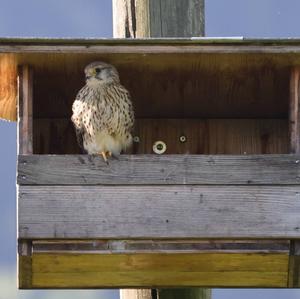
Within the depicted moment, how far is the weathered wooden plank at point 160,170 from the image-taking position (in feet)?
21.1

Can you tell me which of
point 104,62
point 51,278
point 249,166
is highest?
point 104,62

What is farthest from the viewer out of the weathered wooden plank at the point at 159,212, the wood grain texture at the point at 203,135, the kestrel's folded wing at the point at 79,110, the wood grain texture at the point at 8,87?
the wood grain texture at the point at 203,135

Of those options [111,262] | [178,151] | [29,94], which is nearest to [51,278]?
[111,262]

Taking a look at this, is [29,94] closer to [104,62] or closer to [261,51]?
[104,62]

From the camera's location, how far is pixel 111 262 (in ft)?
21.1

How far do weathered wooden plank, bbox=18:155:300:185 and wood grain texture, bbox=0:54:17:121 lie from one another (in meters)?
0.53

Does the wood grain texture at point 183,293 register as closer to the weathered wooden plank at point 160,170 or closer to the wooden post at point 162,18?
the weathered wooden plank at point 160,170

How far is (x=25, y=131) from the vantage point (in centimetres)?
666

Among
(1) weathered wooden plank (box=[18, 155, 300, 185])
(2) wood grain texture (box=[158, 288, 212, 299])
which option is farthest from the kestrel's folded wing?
(2) wood grain texture (box=[158, 288, 212, 299])

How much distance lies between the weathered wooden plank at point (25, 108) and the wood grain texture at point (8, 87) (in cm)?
6

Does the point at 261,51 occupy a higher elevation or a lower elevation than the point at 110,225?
higher

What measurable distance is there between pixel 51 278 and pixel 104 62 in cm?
96

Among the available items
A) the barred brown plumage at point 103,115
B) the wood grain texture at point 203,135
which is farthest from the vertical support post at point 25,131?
the wood grain texture at point 203,135

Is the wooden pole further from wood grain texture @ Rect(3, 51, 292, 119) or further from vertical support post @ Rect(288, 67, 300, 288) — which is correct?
vertical support post @ Rect(288, 67, 300, 288)
